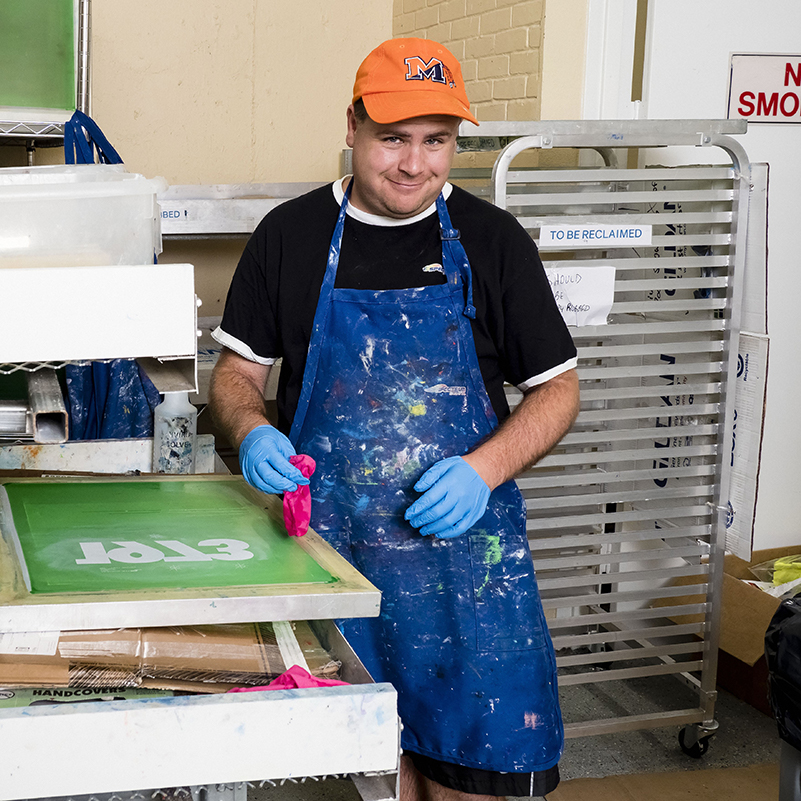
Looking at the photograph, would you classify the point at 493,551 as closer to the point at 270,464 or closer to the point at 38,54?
the point at 270,464

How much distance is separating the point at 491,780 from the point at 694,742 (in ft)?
4.94

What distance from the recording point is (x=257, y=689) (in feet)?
3.84

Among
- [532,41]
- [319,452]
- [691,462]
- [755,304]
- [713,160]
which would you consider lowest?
[691,462]

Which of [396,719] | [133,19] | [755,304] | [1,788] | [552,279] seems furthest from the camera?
[133,19]

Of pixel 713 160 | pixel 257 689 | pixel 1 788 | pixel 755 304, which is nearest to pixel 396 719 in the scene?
pixel 257 689

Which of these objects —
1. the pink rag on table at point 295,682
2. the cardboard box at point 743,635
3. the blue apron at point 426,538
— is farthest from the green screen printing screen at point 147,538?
the cardboard box at point 743,635

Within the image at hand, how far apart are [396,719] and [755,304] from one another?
7.74 ft

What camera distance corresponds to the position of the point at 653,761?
319 cm

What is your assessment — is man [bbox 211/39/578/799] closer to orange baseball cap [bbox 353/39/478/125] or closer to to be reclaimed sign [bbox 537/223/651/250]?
orange baseball cap [bbox 353/39/478/125]

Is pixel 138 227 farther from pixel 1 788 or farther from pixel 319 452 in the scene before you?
pixel 319 452

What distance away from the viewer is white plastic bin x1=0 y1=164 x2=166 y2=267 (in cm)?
100

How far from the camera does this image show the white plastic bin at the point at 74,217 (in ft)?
3.27

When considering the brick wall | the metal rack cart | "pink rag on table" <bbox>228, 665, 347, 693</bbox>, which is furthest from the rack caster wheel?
"pink rag on table" <bbox>228, 665, 347, 693</bbox>

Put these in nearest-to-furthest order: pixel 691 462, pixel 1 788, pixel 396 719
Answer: pixel 1 788 → pixel 396 719 → pixel 691 462
